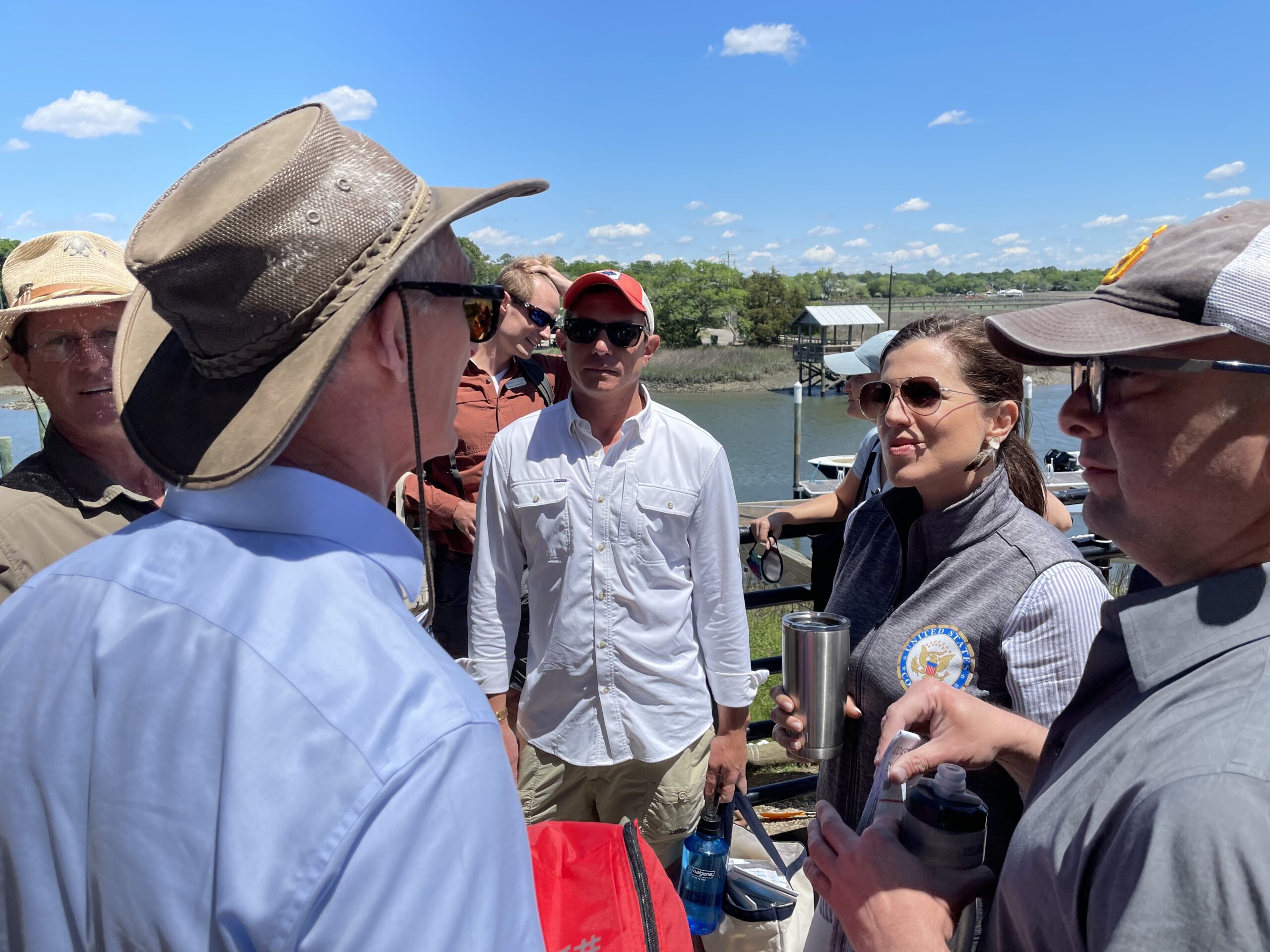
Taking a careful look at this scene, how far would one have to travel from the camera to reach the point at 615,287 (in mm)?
3205

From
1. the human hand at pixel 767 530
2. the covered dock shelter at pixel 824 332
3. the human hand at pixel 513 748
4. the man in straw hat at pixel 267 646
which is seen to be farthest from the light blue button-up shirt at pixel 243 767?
the covered dock shelter at pixel 824 332

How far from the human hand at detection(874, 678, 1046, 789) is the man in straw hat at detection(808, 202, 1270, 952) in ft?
0.87

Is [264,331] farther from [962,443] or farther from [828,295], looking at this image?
[828,295]

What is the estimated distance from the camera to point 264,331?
1024mm

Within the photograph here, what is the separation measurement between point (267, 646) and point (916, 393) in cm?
191

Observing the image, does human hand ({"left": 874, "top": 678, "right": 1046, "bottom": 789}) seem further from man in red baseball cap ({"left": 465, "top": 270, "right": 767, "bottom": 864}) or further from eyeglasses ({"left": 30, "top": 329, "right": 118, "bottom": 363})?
eyeglasses ({"left": 30, "top": 329, "right": 118, "bottom": 363})

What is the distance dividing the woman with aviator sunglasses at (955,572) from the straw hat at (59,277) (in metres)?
2.19

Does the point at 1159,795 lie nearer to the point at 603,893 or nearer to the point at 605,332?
the point at 603,893

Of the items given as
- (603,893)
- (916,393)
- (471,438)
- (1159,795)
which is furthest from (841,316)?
(1159,795)

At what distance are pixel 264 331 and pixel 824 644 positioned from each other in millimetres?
1489

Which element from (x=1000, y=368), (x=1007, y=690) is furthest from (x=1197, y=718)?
(x=1000, y=368)

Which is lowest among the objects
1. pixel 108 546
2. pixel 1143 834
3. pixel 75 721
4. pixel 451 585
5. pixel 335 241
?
pixel 451 585

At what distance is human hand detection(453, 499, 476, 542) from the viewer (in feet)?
12.5

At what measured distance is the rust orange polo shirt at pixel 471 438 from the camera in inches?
153
